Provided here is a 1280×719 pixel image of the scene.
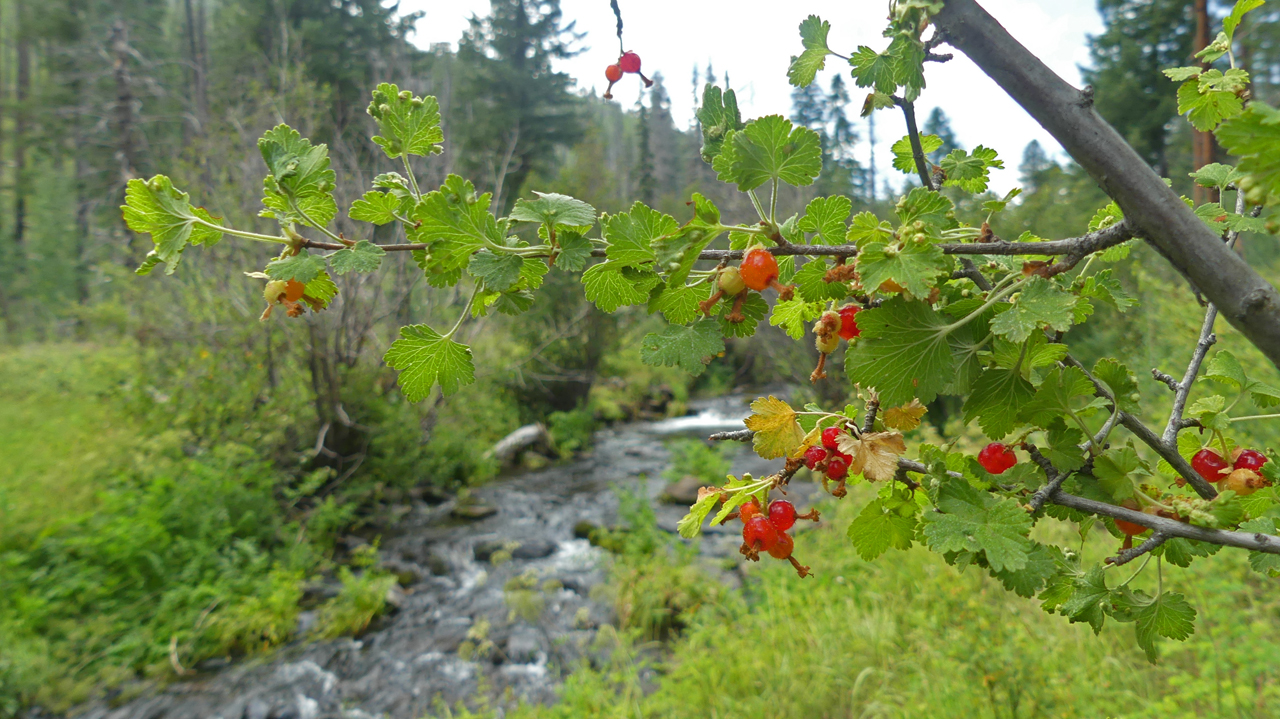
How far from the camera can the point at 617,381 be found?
15047 millimetres

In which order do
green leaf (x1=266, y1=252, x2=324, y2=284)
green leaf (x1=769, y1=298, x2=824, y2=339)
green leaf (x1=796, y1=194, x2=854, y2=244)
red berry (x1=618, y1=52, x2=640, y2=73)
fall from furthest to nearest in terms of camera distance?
red berry (x1=618, y1=52, x2=640, y2=73) < green leaf (x1=769, y1=298, x2=824, y2=339) < green leaf (x1=796, y1=194, x2=854, y2=244) < green leaf (x1=266, y1=252, x2=324, y2=284)

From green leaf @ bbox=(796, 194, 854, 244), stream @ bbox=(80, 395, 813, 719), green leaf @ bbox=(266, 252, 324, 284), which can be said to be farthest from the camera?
stream @ bbox=(80, 395, 813, 719)

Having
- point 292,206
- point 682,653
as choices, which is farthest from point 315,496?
point 292,206

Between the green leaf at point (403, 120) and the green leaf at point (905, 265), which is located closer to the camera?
the green leaf at point (905, 265)

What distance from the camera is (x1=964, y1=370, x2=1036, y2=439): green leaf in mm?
713

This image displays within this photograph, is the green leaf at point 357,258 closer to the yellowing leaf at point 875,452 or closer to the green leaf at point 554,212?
the green leaf at point 554,212

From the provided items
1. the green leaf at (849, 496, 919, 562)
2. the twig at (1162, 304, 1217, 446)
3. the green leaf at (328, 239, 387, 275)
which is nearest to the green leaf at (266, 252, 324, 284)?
the green leaf at (328, 239, 387, 275)

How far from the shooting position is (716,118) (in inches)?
30.4

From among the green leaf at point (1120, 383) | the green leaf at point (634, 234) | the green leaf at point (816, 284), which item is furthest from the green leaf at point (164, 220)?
the green leaf at point (1120, 383)

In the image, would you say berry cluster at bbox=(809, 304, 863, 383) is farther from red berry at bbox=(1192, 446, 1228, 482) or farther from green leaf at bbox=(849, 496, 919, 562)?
red berry at bbox=(1192, 446, 1228, 482)

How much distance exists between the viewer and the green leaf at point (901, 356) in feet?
2.15

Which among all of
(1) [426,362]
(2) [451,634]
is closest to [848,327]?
(1) [426,362]

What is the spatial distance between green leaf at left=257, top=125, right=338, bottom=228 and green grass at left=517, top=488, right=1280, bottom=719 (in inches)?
105

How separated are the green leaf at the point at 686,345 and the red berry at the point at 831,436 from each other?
21cm
